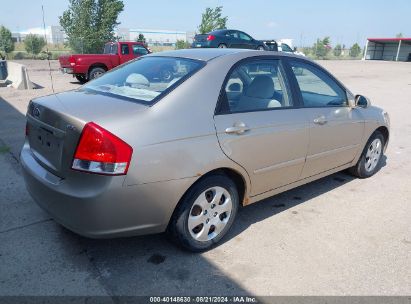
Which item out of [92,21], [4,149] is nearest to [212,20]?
[92,21]

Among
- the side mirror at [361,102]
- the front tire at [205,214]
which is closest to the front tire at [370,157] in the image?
the side mirror at [361,102]

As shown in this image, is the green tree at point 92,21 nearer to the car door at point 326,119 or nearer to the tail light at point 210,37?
the tail light at point 210,37

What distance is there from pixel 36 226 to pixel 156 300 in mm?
1555

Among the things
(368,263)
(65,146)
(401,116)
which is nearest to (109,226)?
(65,146)

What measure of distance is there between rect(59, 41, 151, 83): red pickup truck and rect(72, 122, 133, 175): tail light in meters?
12.8

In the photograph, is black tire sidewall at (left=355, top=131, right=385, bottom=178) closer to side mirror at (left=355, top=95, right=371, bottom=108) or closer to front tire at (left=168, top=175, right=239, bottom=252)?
side mirror at (left=355, top=95, right=371, bottom=108)

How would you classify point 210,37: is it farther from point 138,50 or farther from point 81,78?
point 81,78

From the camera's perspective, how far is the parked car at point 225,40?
824 inches

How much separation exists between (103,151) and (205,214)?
1.06 meters

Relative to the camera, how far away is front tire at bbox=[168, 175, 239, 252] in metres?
2.85

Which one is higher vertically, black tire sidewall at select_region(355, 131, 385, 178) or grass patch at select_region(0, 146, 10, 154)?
black tire sidewall at select_region(355, 131, 385, 178)

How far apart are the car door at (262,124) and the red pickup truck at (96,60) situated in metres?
12.2

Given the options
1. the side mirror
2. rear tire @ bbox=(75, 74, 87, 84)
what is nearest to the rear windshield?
the side mirror

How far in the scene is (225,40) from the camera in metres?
21.2
